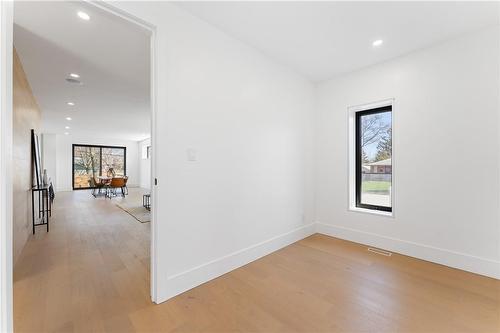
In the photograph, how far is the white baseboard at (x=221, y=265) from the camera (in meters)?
1.93

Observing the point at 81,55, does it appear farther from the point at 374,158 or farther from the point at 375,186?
the point at 375,186

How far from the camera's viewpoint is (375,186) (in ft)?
10.8

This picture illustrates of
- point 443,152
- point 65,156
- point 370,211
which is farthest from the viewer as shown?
point 65,156

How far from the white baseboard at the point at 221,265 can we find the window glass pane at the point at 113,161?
10039mm

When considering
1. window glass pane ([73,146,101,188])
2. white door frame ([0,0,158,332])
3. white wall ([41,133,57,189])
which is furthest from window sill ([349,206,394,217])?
white wall ([41,133,57,189])

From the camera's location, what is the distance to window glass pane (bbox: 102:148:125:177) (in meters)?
10.6

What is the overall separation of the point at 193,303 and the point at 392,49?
3571 millimetres

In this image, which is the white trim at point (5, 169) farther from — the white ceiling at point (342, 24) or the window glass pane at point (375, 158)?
the window glass pane at point (375, 158)

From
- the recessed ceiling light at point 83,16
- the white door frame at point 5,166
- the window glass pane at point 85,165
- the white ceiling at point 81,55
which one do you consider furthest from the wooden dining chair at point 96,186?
the white door frame at point 5,166

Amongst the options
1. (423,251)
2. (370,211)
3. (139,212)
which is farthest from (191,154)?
(139,212)

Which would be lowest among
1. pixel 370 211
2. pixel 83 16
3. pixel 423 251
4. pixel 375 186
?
pixel 423 251

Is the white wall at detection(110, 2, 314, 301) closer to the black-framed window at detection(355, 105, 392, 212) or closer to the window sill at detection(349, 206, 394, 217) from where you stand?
the window sill at detection(349, 206, 394, 217)

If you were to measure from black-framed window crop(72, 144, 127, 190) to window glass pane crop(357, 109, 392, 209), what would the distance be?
35.2ft

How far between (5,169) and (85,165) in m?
11.3
